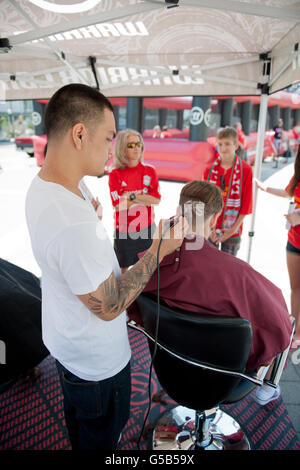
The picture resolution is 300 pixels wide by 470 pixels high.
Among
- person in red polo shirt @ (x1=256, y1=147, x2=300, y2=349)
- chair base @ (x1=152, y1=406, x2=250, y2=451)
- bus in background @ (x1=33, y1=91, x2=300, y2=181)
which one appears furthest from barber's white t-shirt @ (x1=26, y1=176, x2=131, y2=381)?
bus in background @ (x1=33, y1=91, x2=300, y2=181)

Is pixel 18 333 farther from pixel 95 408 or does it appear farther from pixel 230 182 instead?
pixel 230 182

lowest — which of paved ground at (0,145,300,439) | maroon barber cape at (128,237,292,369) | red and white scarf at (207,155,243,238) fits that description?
paved ground at (0,145,300,439)

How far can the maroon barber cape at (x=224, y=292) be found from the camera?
1039 millimetres

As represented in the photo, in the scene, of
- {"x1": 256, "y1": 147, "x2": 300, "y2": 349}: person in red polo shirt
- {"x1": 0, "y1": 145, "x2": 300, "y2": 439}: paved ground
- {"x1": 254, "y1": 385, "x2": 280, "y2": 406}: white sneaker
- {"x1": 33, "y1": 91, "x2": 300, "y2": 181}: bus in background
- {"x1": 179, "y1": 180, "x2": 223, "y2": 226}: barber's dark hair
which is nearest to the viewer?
{"x1": 179, "y1": 180, "x2": 223, "y2": 226}: barber's dark hair

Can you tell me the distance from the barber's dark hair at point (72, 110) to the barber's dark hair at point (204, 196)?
0.54m

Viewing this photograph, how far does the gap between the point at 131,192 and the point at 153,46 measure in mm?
1302

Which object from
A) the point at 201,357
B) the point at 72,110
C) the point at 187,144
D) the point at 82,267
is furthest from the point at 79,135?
the point at 187,144

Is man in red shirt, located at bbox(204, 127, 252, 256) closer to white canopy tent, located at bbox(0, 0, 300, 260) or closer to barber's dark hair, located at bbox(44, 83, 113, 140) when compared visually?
white canopy tent, located at bbox(0, 0, 300, 260)

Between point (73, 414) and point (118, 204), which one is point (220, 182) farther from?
point (73, 414)

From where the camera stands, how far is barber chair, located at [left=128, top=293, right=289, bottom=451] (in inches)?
35.2

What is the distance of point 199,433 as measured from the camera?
1.42 metres

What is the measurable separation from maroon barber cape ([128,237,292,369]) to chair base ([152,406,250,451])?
0.57 metres

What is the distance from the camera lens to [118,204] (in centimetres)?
233

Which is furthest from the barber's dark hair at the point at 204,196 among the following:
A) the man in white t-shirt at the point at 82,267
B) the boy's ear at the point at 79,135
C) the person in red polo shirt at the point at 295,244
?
the person in red polo shirt at the point at 295,244
